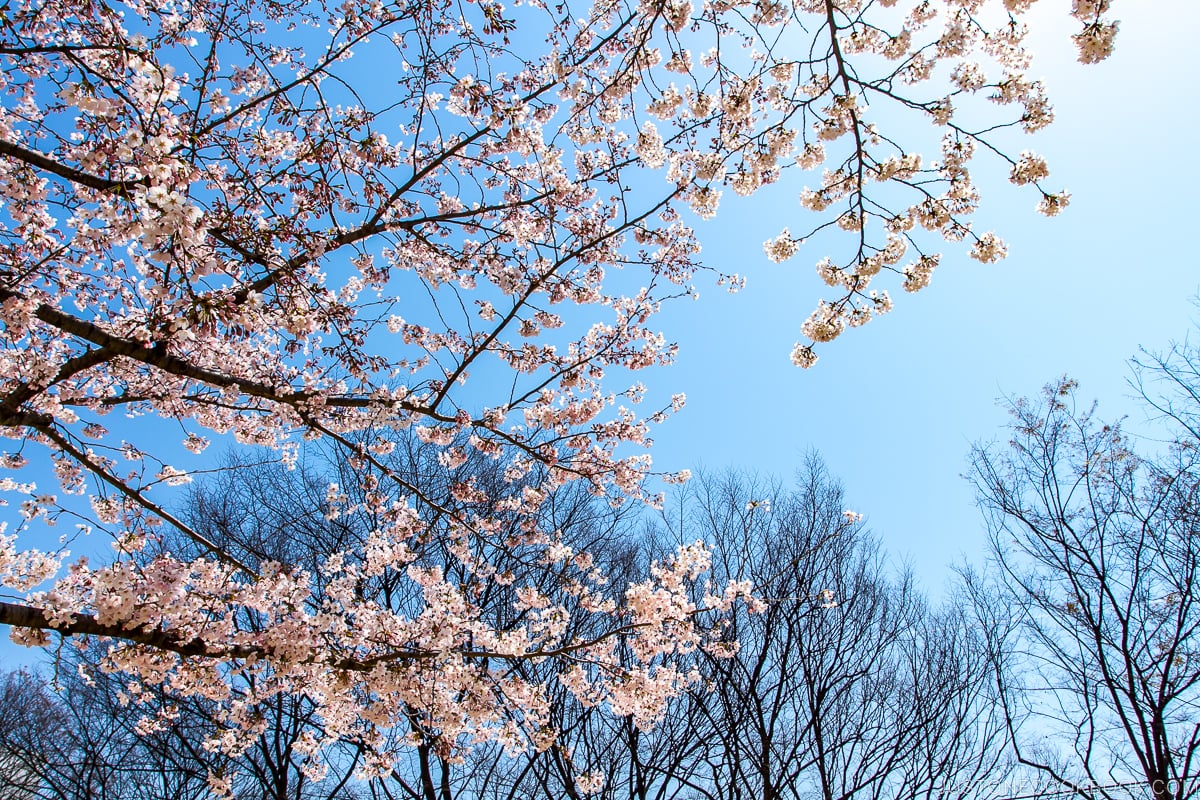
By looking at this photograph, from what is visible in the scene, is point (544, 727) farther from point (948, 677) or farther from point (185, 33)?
point (948, 677)

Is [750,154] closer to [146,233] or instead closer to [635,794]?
[146,233]

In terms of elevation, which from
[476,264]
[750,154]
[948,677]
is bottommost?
[948,677]

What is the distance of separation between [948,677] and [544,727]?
7221 millimetres

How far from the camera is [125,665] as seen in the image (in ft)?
12.6

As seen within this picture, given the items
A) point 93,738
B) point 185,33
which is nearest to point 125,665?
point 185,33

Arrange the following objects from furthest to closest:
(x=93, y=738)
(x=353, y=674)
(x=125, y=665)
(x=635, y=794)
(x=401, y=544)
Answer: (x=93, y=738) < (x=635, y=794) < (x=401, y=544) < (x=353, y=674) < (x=125, y=665)

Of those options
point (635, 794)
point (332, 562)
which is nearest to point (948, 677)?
point (635, 794)

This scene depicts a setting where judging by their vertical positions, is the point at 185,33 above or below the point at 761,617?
above

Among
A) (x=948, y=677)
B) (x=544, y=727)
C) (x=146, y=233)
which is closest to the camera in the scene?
(x=146, y=233)

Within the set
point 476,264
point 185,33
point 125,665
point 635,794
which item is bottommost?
point 635,794

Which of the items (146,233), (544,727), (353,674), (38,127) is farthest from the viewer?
(544,727)

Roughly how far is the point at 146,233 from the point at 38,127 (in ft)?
7.68

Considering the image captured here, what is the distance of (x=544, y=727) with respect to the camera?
514 cm

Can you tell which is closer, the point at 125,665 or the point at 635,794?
the point at 125,665
